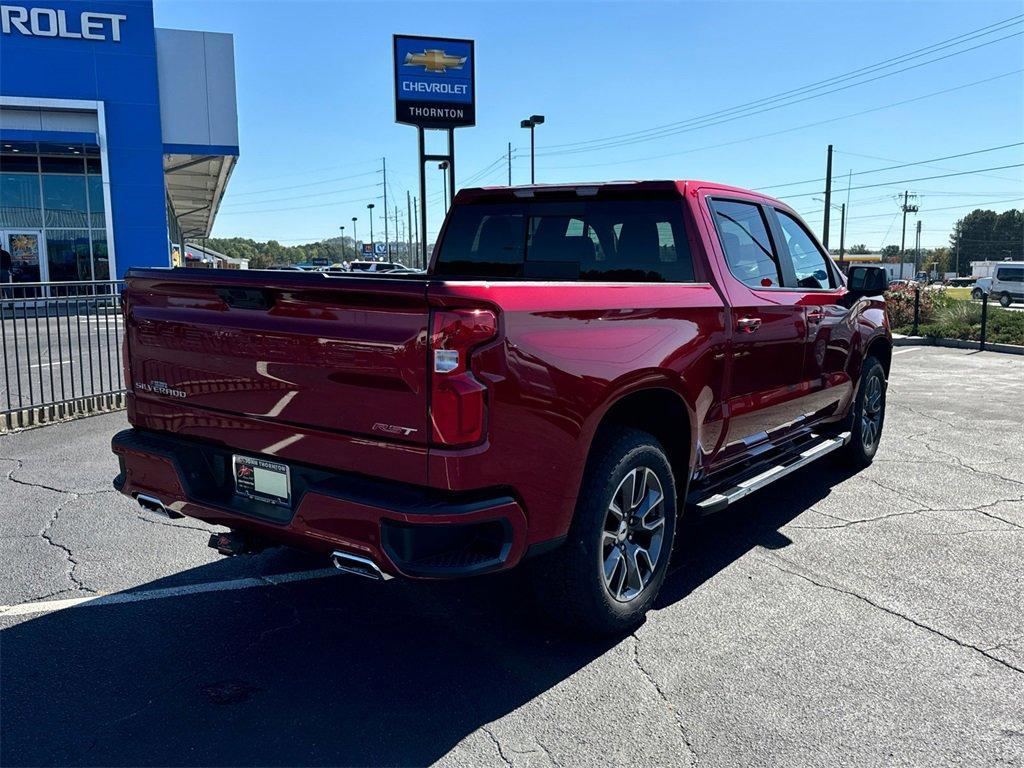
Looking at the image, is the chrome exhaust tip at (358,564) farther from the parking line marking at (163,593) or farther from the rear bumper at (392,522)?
the parking line marking at (163,593)

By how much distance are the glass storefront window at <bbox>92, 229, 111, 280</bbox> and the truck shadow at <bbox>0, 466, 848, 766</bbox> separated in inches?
987

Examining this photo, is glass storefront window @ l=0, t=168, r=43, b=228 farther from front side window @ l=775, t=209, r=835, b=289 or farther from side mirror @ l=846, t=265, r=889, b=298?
side mirror @ l=846, t=265, r=889, b=298

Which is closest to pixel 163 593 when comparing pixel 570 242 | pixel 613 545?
pixel 613 545

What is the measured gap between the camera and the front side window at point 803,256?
206 inches

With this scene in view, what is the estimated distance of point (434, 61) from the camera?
2220 centimetres

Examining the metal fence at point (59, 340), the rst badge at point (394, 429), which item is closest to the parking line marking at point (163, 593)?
the rst badge at point (394, 429)

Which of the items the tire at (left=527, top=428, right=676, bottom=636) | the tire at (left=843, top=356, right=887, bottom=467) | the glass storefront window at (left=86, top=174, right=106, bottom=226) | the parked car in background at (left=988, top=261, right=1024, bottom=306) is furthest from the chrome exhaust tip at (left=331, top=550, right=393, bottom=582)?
the parked car in background at (left=988, top=261, right=1024, bottom=306)

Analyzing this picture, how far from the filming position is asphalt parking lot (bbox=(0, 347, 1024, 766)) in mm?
2760

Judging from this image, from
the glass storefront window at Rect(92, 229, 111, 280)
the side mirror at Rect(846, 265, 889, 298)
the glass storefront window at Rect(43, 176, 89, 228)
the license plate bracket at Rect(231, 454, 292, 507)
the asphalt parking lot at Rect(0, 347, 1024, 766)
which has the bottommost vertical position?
the asphalt parking lot at Rect(0, 347, 1024, 766)

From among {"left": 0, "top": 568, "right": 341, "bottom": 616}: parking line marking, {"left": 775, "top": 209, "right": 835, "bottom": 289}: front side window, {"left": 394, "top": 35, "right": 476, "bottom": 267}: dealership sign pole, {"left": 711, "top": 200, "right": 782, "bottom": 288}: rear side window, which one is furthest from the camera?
{"left": 394, "top": 35, "right": 476, "bottom": 267}: dealership sign pole

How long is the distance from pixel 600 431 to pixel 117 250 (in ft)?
86.3

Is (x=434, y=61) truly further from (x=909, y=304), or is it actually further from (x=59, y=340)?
(x=59, y=340)

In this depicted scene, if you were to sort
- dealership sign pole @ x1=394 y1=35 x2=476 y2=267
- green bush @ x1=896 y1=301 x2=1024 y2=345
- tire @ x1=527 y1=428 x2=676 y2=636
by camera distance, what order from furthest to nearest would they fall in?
dealership sign pole @ x1=394 y1=35 x2=476 y2=267 → green bush @ x1=896 y1=301 x2=1024 y2=345 → tire @ x1=527 y1=428 x2=676 y2=636

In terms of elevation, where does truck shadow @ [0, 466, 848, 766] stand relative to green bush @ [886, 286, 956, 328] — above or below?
below
